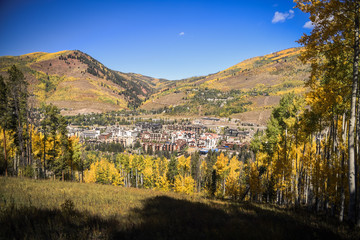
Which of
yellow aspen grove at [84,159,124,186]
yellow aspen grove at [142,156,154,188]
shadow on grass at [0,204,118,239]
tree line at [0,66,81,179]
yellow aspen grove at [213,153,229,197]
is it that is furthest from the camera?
yellow aspen grove at [84,159,124,186]

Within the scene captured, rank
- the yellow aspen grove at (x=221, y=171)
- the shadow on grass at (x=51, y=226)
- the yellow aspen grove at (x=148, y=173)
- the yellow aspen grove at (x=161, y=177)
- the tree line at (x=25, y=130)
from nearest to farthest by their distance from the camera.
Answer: the shadow on grass at (x=51, y=226) → the tree line at (x=25, y=130) → the yellow aspen grove at (x=161, y=177) → the yellow aspen grove at (x=221, y=171) → the yellow aspen grove at (x=148, y=173)

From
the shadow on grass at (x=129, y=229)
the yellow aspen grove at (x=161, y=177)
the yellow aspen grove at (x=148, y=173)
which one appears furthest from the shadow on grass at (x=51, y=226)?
the yellow aspen grove at (x=148, y=173)

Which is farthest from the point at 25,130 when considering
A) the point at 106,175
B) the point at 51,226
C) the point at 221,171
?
the point at 221,171

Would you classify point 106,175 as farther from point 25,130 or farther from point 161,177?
point 25,130

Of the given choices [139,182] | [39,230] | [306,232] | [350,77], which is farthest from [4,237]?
[139,182]

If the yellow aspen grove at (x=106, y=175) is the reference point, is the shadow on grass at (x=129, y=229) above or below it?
above

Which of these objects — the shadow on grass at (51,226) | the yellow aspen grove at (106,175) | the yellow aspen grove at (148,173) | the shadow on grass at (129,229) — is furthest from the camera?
the yellow aspen grove at (106,175)

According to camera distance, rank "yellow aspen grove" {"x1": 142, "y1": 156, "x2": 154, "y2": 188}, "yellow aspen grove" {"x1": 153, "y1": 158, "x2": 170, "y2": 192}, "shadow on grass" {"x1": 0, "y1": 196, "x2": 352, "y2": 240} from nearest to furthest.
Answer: "shadow on grass" {"x1": 0, "y1": 196, "x2": 352, "y2": 240} < "yellow aspen grove" {"x1": 153, "y1": 158, "x2": 170, "y2": 192} < "yellow aspen grove" {"x1": 142, "y1": 156, "x2": 154, "y2": 188}

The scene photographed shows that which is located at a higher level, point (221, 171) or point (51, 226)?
point (51, 226)

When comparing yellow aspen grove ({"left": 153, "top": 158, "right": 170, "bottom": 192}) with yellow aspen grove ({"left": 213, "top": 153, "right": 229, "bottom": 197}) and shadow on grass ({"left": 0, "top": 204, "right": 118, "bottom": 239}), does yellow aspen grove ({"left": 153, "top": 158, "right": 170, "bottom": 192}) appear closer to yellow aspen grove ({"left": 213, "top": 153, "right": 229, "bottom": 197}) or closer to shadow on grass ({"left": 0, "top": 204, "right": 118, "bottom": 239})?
yellow aspen grove ({"left": 213, "top": 153, "right": 229, "bottom": 197})

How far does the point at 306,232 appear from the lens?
4.93 m

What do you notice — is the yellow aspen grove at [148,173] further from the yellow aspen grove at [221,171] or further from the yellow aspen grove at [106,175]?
the yellow aspen grove at [221,171]

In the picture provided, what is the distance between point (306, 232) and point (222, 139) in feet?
477

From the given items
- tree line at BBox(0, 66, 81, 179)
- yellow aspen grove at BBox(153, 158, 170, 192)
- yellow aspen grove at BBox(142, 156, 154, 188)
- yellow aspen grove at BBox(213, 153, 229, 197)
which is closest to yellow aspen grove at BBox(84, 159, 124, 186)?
yellow aspen grove at BBox(142, 156, 154, 188)
